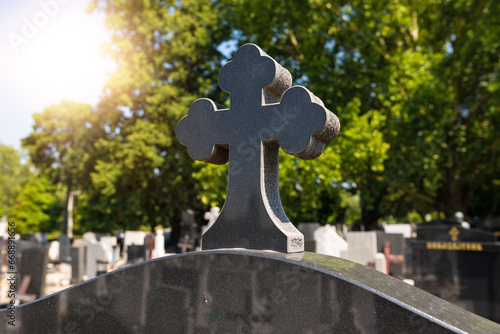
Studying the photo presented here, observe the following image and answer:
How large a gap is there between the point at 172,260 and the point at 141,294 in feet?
0.87

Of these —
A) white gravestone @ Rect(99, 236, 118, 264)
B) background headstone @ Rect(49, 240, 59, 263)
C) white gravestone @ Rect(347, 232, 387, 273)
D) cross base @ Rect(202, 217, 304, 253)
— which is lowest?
background headstone @ Rect(49, 240, 59, 263)

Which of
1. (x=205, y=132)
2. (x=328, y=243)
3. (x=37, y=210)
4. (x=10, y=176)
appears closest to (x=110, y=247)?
(x=328, y=243)

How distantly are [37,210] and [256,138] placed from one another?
139 ft

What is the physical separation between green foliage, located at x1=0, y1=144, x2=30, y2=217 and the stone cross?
179 ft

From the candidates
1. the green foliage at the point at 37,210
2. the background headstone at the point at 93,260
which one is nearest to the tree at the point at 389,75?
the background headstone at the point at 93,260

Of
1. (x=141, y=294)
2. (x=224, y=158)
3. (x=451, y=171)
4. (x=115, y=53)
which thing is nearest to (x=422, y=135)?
(x=451, y=171)

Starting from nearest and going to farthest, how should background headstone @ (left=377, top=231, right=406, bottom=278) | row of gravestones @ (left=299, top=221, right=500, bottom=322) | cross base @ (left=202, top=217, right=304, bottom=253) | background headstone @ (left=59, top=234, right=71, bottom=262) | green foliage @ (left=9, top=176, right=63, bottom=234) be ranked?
1. cross base @ (left=202, top=217, right=304, bottom=253)
2. row of gravestones @ (left=299, top=221, right=500, bottom=322)
3. background headstone @ (left=377, top=231, right=406, bottom=278)
4. background headstone @ (left=59, top=234, right=71, bottom=262)
5. green foliage @ (left=9, top=176, right=63, bottom=234)

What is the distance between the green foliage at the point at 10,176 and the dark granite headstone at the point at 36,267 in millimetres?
48158

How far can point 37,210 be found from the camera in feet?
127

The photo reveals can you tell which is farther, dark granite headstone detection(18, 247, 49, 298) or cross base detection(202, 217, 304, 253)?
dark granite headstone detection(18, 247, 49, 298)

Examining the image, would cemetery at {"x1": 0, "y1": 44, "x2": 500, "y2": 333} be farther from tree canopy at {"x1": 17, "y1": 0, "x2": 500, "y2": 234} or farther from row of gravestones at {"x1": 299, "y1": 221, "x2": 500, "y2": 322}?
tree canopy at {"x1": 17, "y1": 0, "x2": 500, "y2": 234}

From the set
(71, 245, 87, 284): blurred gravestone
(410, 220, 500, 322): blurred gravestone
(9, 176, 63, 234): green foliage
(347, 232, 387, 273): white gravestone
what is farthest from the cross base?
(9, 176, 63, 234): green foliage

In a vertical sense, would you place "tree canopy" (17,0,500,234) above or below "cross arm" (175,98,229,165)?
above

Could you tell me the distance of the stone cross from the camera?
2.33m
